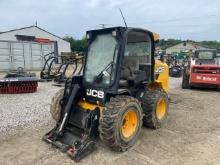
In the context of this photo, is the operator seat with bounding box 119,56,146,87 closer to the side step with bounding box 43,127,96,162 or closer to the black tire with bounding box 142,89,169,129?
the black tire with bounding box 142,89,169,129

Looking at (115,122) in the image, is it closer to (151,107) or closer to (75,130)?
(75,130)

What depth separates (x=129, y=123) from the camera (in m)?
4.24

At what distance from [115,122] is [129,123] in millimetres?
596

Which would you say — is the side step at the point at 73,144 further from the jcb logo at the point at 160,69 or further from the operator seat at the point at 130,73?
the jcb logo at the point at 160,69

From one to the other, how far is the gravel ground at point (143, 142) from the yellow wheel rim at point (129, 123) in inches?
10.7

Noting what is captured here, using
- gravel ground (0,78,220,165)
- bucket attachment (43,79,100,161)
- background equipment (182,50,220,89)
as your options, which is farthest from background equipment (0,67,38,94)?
background equipment (182,50,220,89)

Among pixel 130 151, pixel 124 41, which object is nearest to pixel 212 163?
pixel 130 151

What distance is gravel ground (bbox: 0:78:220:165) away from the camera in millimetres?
3756

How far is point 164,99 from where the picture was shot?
520 centimetres

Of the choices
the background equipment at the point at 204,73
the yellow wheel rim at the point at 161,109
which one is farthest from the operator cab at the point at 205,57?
the yellow wheel rim at the point at 161,109

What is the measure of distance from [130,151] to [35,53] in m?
18.4

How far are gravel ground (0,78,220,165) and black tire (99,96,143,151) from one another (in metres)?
0.20

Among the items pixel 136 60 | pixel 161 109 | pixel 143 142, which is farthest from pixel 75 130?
pixel 161 109

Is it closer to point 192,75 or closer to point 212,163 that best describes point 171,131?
point 212,163
